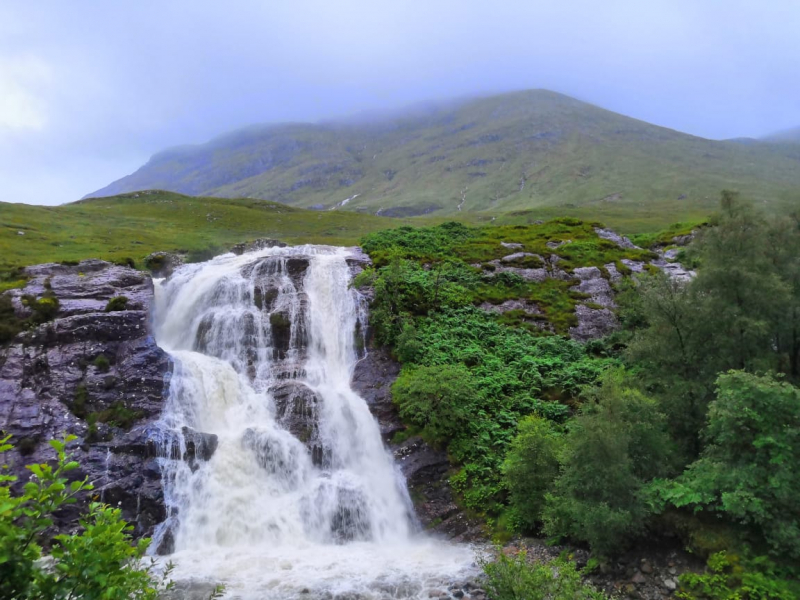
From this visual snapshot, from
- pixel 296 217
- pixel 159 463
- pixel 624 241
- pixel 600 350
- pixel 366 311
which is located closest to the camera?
pixel 159 463

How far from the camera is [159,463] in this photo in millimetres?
24234

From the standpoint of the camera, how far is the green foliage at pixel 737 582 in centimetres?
1348

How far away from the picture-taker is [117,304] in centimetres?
3359

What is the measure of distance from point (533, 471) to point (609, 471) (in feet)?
13.1

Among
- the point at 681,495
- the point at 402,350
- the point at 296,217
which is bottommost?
the point at 681,495

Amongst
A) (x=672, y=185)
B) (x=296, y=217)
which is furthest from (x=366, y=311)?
(x=672, y=185)

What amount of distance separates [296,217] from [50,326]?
83.2m

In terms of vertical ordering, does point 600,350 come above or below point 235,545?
above

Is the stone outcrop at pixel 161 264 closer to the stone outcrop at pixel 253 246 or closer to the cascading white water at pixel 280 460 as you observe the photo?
the stone outcrop at pixel 253 246

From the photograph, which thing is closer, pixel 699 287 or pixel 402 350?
→ pixel 699 287

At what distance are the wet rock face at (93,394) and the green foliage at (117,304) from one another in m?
0.26

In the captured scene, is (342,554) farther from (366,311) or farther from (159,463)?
(366,311)

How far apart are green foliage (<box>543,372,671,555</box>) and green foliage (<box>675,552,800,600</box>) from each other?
213cm

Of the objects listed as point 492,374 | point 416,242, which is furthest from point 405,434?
point 416,242
